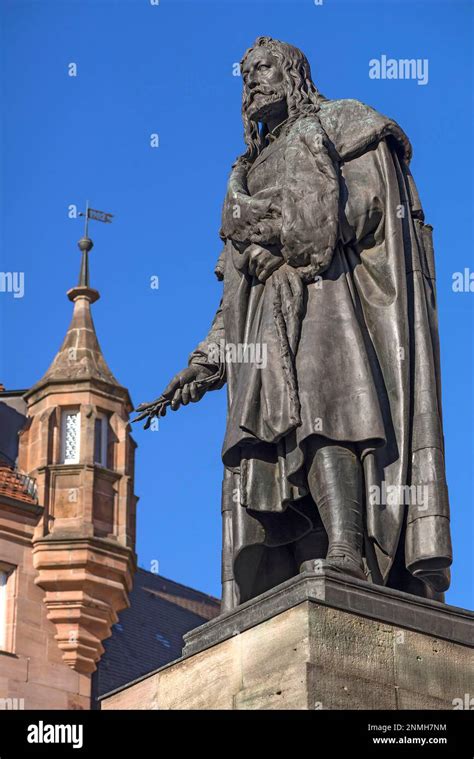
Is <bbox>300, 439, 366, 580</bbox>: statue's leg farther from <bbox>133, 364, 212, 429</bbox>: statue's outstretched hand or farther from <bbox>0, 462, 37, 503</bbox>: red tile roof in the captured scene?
<bbox>0, 462, 37, 503</bbox>: red tile roof

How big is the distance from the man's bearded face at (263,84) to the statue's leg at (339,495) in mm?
2246

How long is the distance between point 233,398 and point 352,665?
2368 millimetres

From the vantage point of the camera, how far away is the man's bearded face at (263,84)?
481 inches

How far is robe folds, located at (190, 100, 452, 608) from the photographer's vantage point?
36.5 feet

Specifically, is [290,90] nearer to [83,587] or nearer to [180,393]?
[180,393]

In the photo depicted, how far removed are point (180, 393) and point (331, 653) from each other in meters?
2.88

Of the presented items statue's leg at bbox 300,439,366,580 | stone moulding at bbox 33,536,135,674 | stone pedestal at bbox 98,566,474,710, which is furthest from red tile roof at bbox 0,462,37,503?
stone pedestal at bbox 98,566,474,710

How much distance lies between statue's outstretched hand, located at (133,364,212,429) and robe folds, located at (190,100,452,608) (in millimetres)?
405

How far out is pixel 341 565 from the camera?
1059 cm

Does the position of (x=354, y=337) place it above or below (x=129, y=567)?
below
